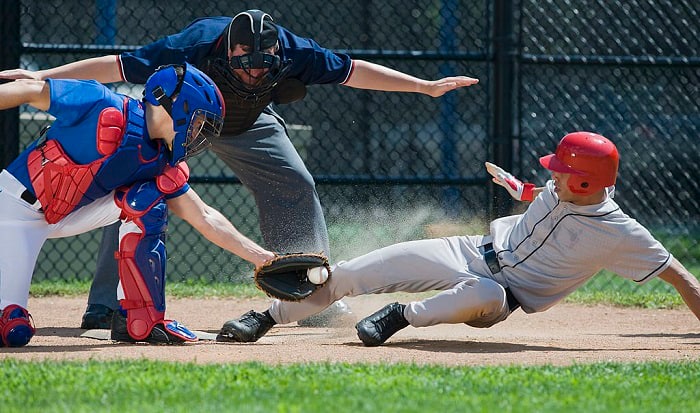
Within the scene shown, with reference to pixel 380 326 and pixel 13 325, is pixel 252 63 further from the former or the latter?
pixel 13 325

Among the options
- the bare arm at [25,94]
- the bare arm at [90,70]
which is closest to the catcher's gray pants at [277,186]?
the bare arm at [90,70]

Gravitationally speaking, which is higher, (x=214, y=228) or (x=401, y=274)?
(x=214, y=228)

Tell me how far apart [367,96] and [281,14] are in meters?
1.12

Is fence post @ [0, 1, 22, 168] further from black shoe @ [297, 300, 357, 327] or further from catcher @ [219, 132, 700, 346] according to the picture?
catcher @ [219, 132, 700, 346]

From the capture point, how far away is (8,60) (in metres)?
6.92

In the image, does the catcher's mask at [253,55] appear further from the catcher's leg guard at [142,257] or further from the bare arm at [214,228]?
the catcher's leg guard at [142,257]

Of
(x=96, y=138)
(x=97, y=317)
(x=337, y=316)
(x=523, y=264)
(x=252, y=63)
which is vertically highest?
(x=252, y=63)

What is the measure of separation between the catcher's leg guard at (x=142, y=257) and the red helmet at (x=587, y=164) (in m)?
1.74

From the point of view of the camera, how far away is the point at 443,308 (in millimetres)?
4668

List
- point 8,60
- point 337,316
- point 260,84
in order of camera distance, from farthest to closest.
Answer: point 8,60 → point 337,316 → point 260,84

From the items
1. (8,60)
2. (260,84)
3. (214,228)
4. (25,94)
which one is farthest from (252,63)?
(8,60)

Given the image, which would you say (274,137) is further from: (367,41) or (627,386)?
(367,41)

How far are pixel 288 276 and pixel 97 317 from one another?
4.19 feet

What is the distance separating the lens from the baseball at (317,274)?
15.6ft
